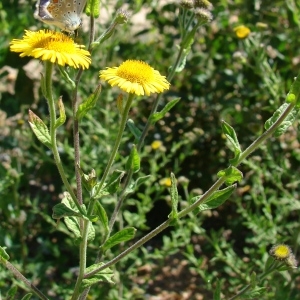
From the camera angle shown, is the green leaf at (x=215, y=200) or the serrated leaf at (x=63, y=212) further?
the green leaf at (x=215, y=200)

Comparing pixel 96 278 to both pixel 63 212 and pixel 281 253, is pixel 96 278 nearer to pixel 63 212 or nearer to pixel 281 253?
pixel 63 212

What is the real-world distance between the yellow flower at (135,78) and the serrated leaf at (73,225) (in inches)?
16.0

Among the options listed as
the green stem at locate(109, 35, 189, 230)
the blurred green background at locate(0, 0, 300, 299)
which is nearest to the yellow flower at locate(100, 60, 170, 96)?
the green stem at locate(109, 35, 189, 230)

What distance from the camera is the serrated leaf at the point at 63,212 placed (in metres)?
1.40

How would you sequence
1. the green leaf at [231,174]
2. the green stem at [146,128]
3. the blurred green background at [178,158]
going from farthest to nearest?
the blurred green background at [178,158], the green stem at [146,128], the green leaf at [231,174]

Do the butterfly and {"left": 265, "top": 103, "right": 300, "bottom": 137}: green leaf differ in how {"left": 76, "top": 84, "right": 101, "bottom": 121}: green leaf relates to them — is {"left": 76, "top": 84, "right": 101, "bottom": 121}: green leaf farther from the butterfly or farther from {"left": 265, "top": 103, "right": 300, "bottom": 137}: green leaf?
{"left": 265, "top": 103, "right": 300, "bottom": 137}: green leaf

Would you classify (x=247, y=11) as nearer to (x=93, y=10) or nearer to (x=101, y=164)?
(x=101, y=164)

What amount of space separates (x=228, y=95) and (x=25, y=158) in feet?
4.02

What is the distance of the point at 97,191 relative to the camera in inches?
58.7

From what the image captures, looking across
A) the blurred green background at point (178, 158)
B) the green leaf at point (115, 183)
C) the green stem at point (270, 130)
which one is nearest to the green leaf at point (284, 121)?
the green stem at point (270, 130)

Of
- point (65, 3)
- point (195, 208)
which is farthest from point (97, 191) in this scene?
point (65, 3)

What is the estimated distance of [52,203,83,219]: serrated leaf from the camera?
1401mm

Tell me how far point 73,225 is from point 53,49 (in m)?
0.50

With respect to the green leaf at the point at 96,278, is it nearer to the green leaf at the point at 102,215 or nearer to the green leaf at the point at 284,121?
the green leaf at the point at 102,215
